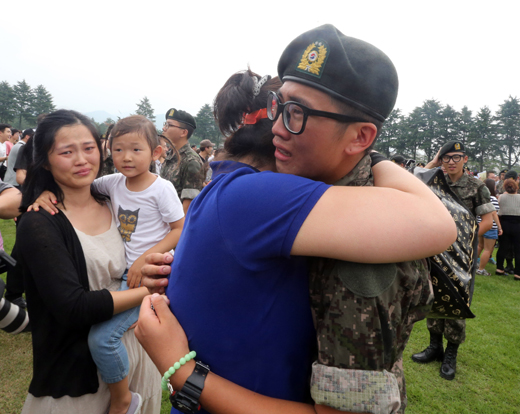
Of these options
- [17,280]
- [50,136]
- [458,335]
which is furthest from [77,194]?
[458,335]

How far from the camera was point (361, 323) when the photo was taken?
86cm

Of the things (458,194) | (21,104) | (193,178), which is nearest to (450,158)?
(458,194)

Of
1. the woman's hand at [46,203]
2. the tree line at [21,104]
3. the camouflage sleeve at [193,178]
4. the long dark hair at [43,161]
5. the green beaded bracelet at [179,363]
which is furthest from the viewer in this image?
the tree line at [21,104]

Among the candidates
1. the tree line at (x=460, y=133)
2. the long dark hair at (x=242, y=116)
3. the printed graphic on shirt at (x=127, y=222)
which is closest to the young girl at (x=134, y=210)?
the printed graphic on shirt at (x=127, y=222)

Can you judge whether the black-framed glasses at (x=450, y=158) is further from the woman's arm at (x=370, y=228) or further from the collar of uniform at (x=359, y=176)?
the woman's arm at (x=370, y=228)

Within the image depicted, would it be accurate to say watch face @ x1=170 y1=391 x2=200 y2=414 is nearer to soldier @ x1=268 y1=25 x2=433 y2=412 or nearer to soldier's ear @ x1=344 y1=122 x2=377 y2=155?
soldier @ x1=268 y1=25 x2=433 y2=412

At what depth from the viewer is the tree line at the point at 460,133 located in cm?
→ 4822

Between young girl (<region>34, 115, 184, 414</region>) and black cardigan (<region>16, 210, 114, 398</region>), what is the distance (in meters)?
0.18

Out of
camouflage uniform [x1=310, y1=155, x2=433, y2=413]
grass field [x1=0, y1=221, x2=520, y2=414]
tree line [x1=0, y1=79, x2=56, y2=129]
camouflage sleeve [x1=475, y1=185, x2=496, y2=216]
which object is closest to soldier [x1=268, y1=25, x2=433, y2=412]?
camouflage uniform [x1=310, y1=155, x2=433, y2=413]

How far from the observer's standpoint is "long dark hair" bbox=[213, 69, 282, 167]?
127 centimetres

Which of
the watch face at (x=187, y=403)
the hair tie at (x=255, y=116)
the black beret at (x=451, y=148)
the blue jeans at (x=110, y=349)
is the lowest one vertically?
the blue jeans at (x=110, y=349)

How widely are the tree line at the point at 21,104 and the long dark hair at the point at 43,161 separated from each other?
7094 centimetres

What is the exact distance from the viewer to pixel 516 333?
5512mm

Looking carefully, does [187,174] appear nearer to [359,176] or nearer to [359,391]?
[359,176]
